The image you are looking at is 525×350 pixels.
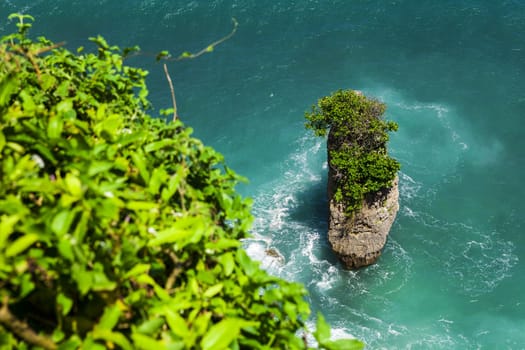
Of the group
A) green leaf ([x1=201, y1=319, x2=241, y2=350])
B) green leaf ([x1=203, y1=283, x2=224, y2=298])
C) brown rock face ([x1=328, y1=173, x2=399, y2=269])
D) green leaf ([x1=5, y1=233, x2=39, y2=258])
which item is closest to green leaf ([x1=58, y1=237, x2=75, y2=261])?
green leaf ([x1=5, y1=233, x2=39, y2=258])

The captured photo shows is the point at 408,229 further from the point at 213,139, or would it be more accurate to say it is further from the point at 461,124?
the point at 213,139

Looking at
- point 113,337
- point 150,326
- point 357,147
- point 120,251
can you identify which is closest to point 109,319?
point 113,337

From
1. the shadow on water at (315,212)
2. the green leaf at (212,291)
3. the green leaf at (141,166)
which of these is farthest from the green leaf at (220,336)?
the shadow on water at (315,212)

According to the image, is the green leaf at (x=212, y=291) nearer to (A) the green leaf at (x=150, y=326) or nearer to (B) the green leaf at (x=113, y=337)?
(A) the green leaf at (x=150, y=326)

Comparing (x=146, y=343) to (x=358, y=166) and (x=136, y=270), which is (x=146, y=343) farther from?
(x=358, y=166)

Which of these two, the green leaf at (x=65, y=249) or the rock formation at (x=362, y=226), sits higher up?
the rock formation at (x=362, y=226)
